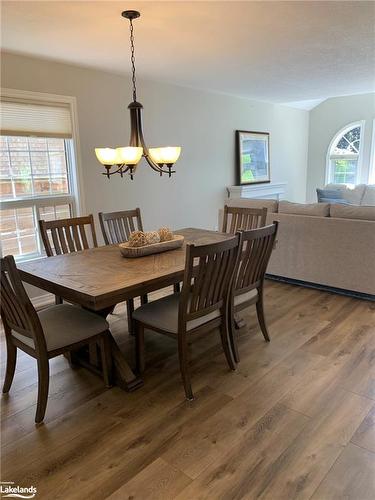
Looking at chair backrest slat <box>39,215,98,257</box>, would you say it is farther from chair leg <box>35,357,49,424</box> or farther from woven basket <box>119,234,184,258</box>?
chair leg <box>35,357,49,424</box>

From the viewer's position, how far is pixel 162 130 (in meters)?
4.64

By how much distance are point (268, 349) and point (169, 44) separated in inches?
103

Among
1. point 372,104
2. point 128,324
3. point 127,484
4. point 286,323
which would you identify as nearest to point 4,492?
point 127,484

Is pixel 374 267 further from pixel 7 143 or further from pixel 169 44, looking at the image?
pixel 7 143

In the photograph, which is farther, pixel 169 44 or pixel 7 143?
pixel 7 143

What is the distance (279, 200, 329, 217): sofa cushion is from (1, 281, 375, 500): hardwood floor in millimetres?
1352

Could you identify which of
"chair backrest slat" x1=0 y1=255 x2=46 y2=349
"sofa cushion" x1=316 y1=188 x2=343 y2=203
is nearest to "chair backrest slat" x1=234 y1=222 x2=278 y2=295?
"chair backrest slat" x1=0 y1=255 x2=46 y2=349

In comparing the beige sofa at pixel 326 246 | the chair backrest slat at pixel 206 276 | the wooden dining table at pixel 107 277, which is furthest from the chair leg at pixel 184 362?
the beige sofa at pixel 326 246

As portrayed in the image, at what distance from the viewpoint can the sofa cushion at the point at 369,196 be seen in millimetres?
6285

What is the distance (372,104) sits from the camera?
672cm

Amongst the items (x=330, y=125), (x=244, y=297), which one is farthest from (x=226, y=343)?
(x=330, y=125)

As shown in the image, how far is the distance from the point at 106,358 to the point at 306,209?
2.56 metres

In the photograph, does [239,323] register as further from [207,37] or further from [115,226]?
[207,37]

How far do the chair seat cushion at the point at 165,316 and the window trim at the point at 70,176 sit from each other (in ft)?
5.99
